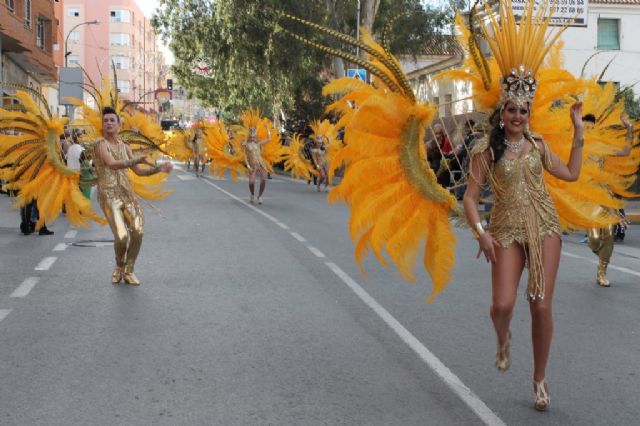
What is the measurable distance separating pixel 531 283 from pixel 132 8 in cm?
12116

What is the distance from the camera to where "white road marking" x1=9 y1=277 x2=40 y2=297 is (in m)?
9.11

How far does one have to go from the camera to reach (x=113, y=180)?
961 centimetres

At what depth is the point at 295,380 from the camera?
582 centimetres

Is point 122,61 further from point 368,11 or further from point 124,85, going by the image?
point 368,11

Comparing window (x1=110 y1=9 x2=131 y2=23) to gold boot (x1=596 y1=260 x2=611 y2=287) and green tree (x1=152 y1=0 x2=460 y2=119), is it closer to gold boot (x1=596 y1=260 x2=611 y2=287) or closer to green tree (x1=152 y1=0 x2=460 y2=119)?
green tree (x1=152 y1=0 x2=460 y2=119)

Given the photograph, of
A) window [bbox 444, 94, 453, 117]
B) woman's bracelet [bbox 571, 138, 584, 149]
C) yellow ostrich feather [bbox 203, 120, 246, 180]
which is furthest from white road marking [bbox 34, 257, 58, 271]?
yellow ostrich feather [bbox 203, 120, 246, 180]

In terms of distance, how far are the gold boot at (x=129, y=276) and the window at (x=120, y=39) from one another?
11154 cm

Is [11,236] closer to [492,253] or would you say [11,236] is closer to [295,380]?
[295,380]

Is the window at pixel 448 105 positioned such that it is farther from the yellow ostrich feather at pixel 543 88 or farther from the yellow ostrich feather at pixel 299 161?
the yellow ostrich feather at pixel 299 161

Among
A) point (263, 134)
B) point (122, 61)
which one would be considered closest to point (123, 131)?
point (263, 134)

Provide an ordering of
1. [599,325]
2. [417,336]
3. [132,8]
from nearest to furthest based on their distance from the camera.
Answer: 1. [417,336]
2. [599,325]
3. [132,8]

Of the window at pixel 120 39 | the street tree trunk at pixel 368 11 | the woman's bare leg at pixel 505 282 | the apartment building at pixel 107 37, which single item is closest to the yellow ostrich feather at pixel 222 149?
the street tree trunk at pixel 368 11

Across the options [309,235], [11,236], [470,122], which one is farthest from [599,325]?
[11,236]

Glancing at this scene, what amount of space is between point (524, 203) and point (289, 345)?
2300 mm
